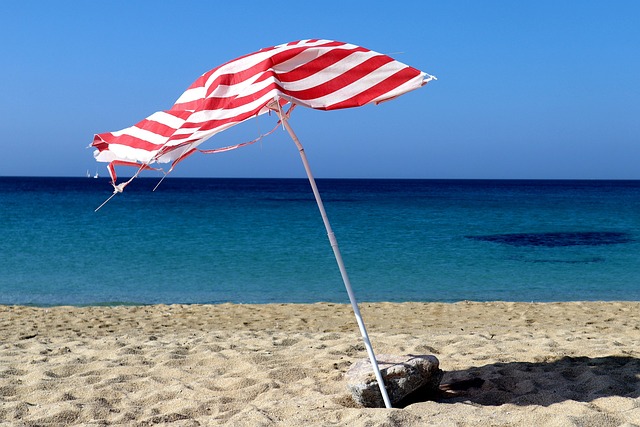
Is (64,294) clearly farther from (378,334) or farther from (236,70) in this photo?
(236,70)

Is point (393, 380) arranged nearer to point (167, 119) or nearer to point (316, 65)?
point (316, 65)

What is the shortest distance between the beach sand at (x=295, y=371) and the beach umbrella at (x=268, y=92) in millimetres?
683

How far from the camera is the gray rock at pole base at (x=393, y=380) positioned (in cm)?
468

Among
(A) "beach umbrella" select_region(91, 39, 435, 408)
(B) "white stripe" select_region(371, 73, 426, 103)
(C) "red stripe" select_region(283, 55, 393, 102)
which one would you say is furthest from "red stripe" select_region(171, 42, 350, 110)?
(B) "white stripe" select_region(371, 73, 426, 103)

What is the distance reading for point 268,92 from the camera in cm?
398

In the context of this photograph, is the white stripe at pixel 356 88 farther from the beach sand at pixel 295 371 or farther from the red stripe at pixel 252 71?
the beach sand at pixel 295 371

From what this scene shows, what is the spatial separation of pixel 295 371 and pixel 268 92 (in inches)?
100

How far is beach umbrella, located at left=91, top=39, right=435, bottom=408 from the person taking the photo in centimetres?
409

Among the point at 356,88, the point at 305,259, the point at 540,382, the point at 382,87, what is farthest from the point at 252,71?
the point at 305,259

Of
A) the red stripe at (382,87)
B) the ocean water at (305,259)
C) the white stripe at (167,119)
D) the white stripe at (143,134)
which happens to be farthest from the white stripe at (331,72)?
the ocean water at (305,259)

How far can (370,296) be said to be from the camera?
1318cm

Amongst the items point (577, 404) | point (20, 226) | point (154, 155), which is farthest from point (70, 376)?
point (20, 226)

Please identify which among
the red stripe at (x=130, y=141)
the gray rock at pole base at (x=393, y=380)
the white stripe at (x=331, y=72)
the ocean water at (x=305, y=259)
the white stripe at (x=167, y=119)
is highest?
the white stripe at (x=331, y=72)

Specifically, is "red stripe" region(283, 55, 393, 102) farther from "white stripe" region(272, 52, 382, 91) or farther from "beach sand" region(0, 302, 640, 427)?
Result: "beach sand" region(0, 302, 640, 427)
